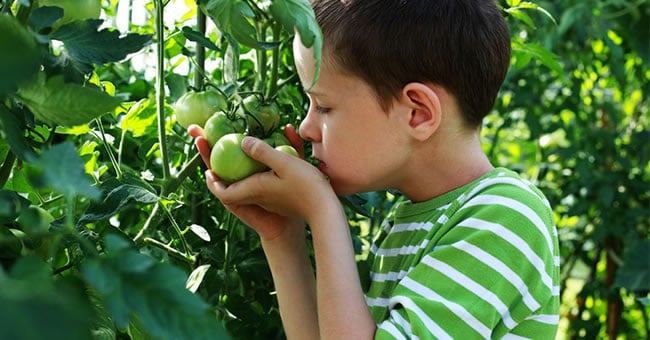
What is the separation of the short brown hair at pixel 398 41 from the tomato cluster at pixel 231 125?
105mm

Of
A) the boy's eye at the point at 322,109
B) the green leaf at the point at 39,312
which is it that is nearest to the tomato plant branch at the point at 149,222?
the boy's eye at the point at 322,109

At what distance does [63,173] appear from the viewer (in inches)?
18.8

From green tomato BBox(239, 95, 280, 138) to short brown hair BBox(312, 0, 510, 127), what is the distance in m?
0.09

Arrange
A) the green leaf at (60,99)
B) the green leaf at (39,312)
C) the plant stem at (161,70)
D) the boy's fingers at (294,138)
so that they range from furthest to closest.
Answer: the boy's fingers at (294,138)
the plant stem at (161,70)
the green leaf at (60,99)
the green leaf at (39,312)

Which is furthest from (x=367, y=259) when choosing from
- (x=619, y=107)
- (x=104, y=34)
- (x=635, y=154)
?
(x=619, y=107)

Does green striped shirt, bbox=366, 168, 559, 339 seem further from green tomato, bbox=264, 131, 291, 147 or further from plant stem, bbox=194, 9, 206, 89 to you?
plant stem, bbox=194, 9, 206, 89

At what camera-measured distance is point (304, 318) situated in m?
1.11

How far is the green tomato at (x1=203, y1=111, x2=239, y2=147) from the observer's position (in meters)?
0.99

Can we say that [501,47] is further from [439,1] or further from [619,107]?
[619,107]

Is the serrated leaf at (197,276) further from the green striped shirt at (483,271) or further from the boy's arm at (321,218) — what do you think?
the green striped shirt at (483,271)

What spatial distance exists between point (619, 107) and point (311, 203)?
7.31 ft

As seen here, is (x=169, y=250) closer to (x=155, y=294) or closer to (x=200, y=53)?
(x=200, y=53)

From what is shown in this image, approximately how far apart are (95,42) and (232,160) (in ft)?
0.90

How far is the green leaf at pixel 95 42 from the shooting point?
28.2 inches
